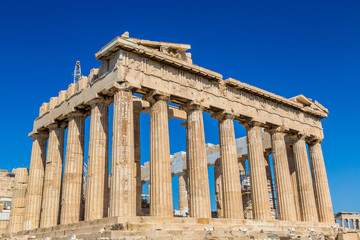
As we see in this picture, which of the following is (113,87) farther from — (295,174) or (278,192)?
(295,174)

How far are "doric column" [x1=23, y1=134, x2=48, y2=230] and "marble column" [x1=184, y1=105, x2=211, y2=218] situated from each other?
12150 millimetres

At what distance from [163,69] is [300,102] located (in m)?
15.8

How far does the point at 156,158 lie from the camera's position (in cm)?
2380

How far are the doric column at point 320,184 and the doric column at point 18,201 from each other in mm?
24554

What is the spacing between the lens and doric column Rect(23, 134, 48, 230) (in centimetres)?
2941

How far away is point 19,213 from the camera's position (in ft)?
104

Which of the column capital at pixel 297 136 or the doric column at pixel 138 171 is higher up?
the column capital at pixel 297 136

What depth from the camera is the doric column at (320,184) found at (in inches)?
1357

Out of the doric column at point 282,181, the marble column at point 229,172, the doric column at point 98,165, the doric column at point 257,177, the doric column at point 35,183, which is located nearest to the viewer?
the doric column at point 98,165

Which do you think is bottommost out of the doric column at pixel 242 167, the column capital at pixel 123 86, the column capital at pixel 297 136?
the doric column at pixel 242 167

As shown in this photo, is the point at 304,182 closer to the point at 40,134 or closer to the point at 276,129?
the point at 276,129

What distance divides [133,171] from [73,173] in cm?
563

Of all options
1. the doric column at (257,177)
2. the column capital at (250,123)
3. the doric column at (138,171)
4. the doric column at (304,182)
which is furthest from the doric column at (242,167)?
the doric column at (138,171)

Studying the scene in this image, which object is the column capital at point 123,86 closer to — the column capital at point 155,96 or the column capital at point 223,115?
the column capital at point 155,96
